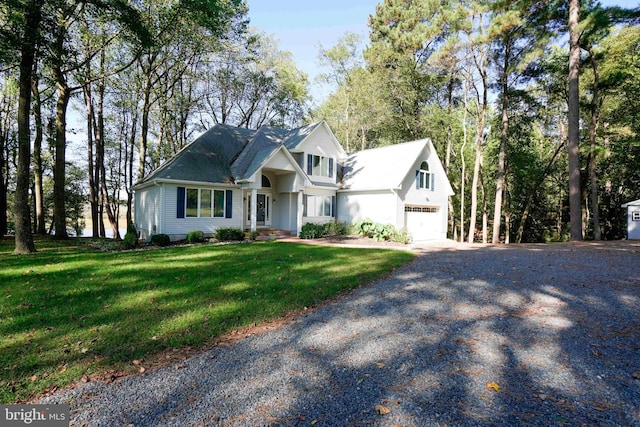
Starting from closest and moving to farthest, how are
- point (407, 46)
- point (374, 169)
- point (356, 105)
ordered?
point (374, 169) → point (407, 46) → point (356, 105)

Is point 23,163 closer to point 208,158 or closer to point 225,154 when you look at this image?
point 208,158

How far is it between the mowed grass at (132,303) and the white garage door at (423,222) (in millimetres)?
9478

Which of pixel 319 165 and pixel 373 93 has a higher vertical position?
pixel 373 93

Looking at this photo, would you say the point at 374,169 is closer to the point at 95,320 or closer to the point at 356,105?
the point at 356,105

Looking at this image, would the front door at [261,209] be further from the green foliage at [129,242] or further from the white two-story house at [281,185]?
the green foliage at [129,242]

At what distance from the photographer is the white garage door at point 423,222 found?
18.5m

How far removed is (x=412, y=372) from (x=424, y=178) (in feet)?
56.9

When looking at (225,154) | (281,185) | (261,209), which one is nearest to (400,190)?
(281,185)

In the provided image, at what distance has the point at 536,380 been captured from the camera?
306 cm

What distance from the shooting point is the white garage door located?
60.7 ft

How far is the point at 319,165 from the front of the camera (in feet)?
63.7

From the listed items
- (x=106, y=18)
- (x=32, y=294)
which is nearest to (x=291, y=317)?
(x=32, y=294)

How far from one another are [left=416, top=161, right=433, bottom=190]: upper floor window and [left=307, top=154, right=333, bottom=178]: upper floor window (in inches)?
211

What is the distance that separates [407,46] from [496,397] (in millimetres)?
24311
